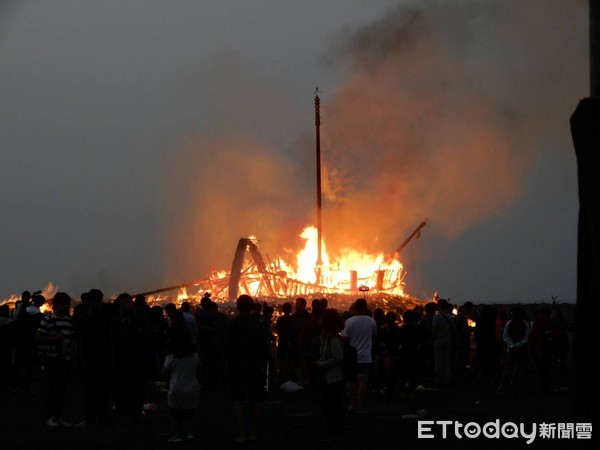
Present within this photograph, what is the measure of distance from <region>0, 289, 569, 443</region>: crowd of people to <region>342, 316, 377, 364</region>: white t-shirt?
2 centimetres

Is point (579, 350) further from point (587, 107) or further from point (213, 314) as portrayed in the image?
point (213, 314)

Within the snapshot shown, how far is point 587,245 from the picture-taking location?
430 centimetres

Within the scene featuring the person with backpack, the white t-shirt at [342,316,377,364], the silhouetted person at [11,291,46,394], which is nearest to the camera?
the person with backpack

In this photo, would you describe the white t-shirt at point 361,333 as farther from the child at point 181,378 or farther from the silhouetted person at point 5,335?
the silhouetted person at point 5,335

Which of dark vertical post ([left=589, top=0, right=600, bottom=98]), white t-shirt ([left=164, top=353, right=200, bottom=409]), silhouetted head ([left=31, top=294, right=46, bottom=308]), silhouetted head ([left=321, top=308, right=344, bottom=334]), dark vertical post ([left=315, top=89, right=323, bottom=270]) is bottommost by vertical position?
white t-shirt ([left=164, top=353, right=200, bottom=409])

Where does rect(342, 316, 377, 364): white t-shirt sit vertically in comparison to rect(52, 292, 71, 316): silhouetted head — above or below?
below

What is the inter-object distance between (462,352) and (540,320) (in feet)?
Result: 15.6

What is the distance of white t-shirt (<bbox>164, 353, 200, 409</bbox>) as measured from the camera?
41.5 feet

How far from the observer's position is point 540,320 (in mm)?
20688

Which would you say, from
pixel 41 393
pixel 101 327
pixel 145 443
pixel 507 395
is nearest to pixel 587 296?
pixel 145 443

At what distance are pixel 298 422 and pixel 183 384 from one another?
301cm

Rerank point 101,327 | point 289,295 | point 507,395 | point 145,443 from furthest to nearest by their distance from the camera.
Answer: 1. point 289,295
2. point 507,395
3. point 101,327
4. point 145,443

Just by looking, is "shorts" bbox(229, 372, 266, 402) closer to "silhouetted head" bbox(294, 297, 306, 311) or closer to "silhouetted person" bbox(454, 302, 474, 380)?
"silhouetted head" bbox(294, 297, 306, 311)

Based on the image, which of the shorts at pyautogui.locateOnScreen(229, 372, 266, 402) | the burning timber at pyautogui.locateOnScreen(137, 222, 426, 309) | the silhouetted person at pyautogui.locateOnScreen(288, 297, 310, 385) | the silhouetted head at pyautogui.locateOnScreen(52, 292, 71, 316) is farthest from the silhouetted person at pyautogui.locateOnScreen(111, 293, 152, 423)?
the burning timber at pyautogui.locateOnScreen(137, 222, 426, 309)
